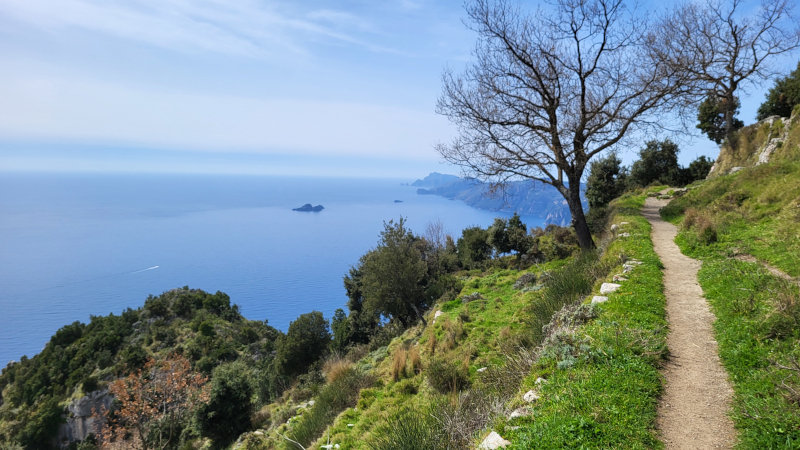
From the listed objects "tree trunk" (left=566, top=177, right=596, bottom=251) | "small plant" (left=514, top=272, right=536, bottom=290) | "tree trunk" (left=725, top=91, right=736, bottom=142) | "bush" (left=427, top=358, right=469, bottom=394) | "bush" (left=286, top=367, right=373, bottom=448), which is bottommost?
"bush" (left=286, top=367, right=373, bottom=448)

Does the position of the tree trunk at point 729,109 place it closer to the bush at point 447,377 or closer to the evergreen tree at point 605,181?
the evergreen tree at point 605,181

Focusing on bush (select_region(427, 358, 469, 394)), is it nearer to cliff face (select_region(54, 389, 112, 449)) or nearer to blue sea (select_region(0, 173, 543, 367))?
cliff face (select_region(54, 389, 112, 449))

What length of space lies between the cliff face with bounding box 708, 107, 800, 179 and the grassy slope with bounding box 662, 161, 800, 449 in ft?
16.2

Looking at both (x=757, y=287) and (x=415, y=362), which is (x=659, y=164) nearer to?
(x=757, y=287)

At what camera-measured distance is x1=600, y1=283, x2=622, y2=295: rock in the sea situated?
6.80 m

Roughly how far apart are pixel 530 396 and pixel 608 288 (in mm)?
3653

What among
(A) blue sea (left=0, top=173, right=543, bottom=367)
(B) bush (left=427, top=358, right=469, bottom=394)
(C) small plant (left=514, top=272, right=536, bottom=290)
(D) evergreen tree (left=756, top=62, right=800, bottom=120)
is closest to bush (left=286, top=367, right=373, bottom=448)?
(B) bush (left=427, top=358, right=469, bottom=394)

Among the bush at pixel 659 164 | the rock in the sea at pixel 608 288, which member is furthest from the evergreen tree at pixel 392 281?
the bush at pixel 659 164

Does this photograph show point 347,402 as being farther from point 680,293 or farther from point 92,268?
point 92,268

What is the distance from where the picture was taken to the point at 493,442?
12.3 ft

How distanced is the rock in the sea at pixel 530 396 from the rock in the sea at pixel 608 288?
3374 mm

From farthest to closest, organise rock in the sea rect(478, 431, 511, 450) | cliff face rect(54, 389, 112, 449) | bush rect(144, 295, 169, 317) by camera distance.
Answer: bush rect(144, 295, 169, 317)
cliff face rect(54, 389, 112, 449)
rock in the sea rect(478, 431, 511, 450)

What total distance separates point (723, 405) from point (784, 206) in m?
8.64

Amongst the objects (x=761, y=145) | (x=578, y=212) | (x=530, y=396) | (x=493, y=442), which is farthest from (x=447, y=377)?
(x=761, y=145)
